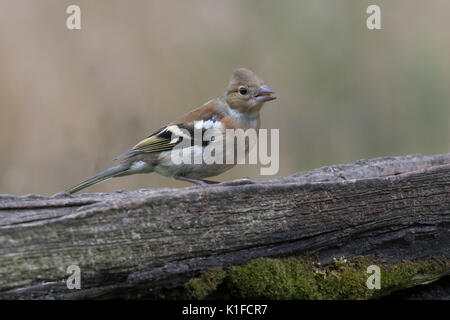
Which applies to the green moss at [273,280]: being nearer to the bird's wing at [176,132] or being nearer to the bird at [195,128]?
the bird at [195,128]

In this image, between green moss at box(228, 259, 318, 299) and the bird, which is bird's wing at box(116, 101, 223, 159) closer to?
the bird

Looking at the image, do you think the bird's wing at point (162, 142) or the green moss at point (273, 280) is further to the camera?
the bird's wing at point (162, 142)

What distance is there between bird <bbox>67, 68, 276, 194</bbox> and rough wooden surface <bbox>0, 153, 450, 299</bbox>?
1599 mm

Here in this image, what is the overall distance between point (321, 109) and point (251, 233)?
3.64 meters

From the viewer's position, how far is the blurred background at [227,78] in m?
5.18

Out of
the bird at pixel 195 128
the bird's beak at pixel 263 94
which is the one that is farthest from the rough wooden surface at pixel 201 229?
the bird's beak at pixel 263 94

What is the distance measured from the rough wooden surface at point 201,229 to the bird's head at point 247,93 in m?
1.99

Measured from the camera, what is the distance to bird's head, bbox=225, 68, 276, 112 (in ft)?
15.0

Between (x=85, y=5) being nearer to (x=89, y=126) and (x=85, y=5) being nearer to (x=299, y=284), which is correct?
(x=89, y=126)

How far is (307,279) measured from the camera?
8.11 ft

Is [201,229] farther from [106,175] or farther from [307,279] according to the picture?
[106,175]

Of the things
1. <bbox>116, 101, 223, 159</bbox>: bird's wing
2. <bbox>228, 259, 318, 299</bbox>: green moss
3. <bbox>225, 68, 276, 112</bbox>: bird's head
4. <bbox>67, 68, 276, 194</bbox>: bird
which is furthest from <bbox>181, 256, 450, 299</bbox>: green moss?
<bbox>225, 68, 276, 112</bbox>: bird's head

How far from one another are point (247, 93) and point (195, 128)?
557mm

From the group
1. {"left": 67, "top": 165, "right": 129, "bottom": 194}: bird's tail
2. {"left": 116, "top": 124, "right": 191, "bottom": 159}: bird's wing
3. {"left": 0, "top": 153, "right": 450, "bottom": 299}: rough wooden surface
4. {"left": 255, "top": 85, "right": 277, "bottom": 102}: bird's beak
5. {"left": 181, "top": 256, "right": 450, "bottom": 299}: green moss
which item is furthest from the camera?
{"left": 255, "top": 85, "right": 277, "bottom": 102}: bird's beak
